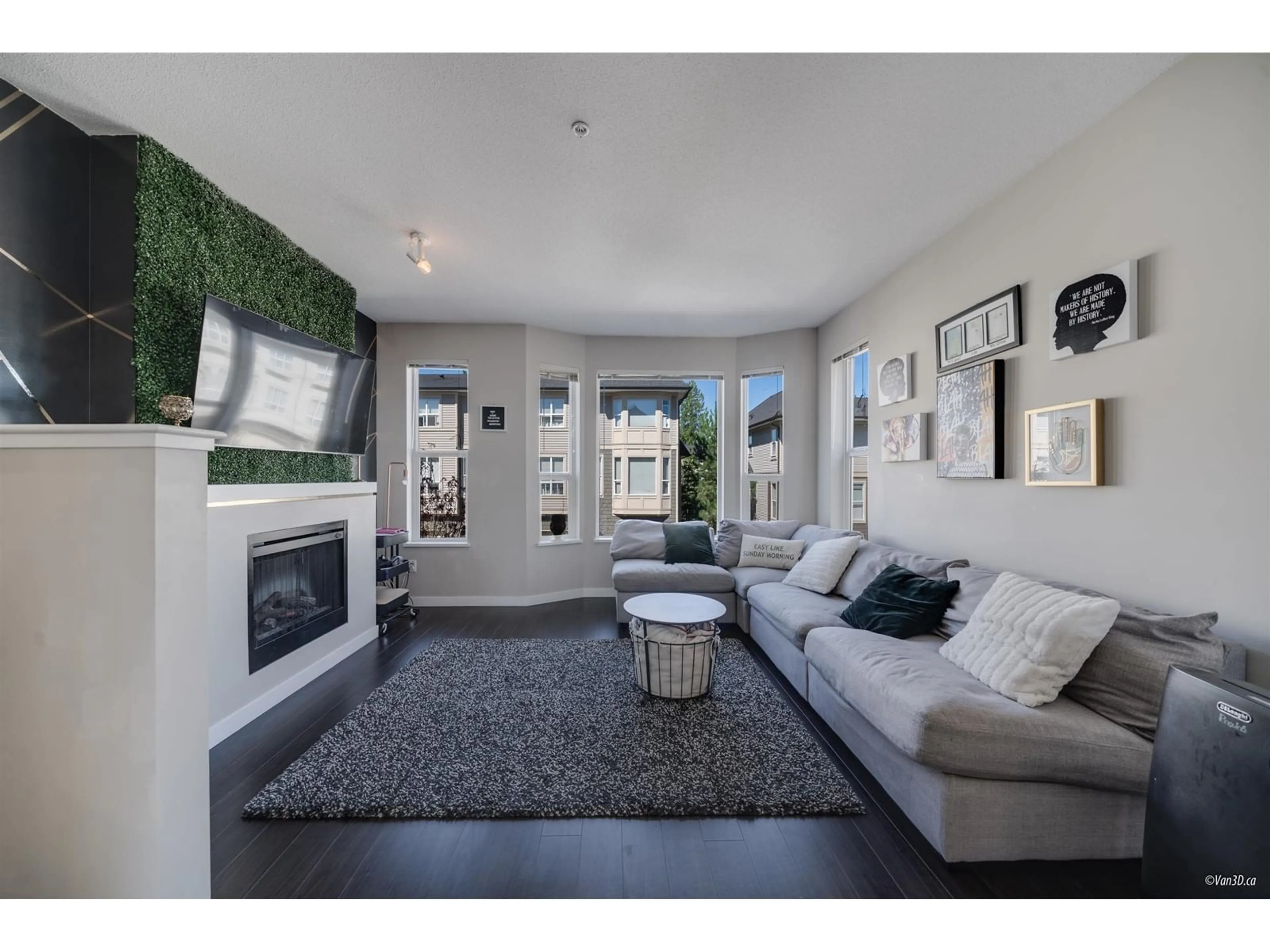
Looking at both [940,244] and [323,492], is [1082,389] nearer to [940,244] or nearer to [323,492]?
[940,244]

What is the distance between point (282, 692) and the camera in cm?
281

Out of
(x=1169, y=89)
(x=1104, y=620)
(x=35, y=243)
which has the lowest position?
(x=1104, y=620)

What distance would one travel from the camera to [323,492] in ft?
10.9

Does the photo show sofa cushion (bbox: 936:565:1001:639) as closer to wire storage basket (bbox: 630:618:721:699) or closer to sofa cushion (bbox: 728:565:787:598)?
wire storage basket (bbox: 630:618:721:699)

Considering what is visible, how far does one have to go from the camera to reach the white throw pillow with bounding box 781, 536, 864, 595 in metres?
3.47

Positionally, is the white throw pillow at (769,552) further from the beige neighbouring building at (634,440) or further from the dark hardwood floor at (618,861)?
the dark hardwood floor at (618,861)

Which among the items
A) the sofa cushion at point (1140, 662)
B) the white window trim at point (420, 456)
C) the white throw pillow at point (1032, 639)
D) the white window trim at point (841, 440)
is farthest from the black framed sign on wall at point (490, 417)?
the sofa cushion at point (1140, 662)

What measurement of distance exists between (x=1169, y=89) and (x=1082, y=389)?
1033 mm

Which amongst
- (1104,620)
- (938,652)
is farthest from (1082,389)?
(938,652)

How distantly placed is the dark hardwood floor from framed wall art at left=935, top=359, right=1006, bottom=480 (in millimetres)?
1680

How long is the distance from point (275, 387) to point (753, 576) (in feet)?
11.4

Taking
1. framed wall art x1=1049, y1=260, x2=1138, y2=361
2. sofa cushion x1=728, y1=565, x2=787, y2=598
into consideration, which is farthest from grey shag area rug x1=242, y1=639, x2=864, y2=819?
framed wall art x1=1049, y1=260, x2=1138, y2=361

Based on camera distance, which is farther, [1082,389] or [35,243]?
[1082,389]

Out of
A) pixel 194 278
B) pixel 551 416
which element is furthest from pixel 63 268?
pixel 551 416
